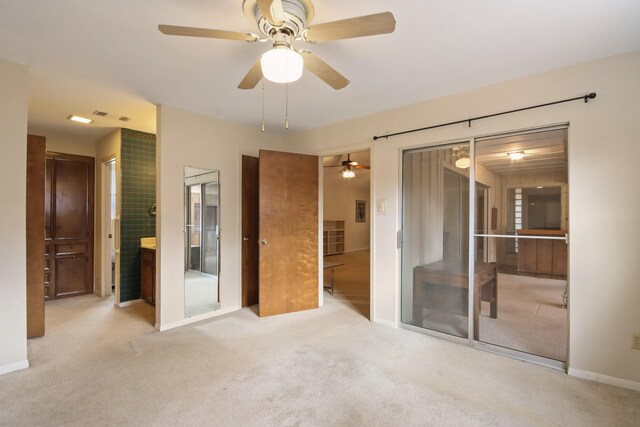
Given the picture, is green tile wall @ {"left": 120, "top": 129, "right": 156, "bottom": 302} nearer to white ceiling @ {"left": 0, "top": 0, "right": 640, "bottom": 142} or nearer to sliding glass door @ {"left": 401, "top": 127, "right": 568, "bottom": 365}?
white ceiling @ {"left": 0, "top": 0, "right": 640, "bottom": 142}

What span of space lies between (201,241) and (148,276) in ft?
3.35

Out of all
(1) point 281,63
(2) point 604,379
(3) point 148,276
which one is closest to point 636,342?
(2) point 604,379

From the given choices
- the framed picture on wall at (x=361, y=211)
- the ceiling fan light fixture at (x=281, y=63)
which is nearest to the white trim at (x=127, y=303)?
the ceiling fan light fixture at (x=281, y=63)

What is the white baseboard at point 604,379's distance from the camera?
7.25ft

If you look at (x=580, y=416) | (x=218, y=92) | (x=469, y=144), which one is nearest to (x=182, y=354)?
(x=218, y=92)

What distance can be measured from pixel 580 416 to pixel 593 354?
2.15 feet

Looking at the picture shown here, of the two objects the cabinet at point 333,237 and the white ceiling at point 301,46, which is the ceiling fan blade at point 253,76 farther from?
the cabinet at point 333,237

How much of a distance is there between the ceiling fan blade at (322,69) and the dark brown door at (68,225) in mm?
4445

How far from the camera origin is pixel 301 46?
7.29 feet

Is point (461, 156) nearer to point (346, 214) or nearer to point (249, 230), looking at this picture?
point (249, 230)

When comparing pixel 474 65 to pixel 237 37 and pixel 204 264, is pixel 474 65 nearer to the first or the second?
pixel 237 37

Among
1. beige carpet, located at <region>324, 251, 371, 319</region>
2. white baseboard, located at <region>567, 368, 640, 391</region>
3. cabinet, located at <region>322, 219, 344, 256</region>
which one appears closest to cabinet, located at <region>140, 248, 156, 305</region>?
beige carpet, located at <region>324, 251, 371, 319</region>

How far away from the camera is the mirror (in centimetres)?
356

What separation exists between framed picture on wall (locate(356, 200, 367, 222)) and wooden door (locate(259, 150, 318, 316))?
705cm
